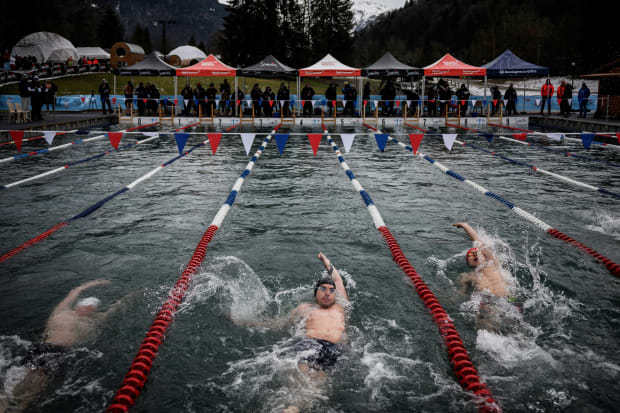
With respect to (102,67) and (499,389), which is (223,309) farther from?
(102,67)

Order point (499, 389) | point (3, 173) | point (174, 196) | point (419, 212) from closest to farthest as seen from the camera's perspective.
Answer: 1. point (499, 389)
2. point (419, 212)
3. point (174, 196)
4. point (3, 173)

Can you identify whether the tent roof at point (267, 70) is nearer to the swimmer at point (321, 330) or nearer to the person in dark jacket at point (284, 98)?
the person in dark jacket at point (284, 98)

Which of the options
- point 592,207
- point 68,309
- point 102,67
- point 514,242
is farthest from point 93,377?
point 102,67

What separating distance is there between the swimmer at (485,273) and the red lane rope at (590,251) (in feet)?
4.27

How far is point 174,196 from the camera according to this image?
9.18m

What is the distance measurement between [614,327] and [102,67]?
173 ft

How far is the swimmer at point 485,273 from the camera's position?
4.86 meters

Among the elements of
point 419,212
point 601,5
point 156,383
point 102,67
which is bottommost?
point 156,383

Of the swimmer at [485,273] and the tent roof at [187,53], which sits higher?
the tent roof at [187,53]

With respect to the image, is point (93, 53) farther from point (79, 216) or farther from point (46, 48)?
point (79, 216)

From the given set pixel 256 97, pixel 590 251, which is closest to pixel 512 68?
pixel 256 97

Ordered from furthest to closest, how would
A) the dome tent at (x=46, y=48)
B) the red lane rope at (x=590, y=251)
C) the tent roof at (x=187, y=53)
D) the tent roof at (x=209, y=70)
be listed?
1. the tent roof at (x=187, y=53)
2. the dome tent at (x=46, y=48)
3. the tent roof at (x=209, y=70)
4. the red lane rope at (x=590, y=251)

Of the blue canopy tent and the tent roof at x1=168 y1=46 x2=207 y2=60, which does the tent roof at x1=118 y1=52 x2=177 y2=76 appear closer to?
the blue canopy tent

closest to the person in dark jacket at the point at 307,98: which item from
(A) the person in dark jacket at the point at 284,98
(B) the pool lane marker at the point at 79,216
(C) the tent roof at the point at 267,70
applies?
(A) the person in dark jacket at the point at 284,98
